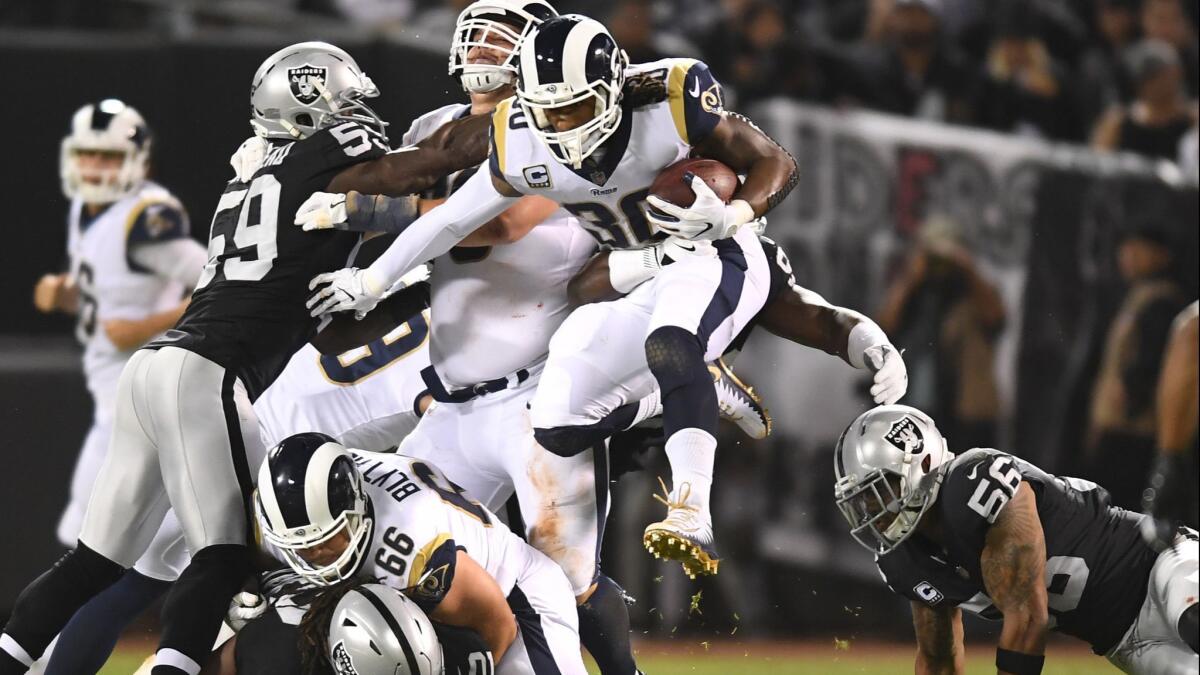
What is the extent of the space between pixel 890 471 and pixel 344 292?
1.63m

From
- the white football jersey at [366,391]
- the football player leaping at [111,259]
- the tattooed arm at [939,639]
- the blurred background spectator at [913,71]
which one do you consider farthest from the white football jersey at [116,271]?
the tattooed arm at [939,639]

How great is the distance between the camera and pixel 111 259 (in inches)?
290

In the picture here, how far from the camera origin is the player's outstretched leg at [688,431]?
13.5 ft

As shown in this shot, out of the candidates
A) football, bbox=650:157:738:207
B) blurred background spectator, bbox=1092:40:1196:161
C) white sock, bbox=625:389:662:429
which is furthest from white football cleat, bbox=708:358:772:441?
blurred background spectator, bbox=1092:40:1196:161

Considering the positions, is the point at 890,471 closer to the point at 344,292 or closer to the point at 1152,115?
the point at 344,292

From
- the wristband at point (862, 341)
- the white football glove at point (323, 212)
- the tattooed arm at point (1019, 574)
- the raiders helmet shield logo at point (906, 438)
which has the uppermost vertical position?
the white football glove at point (323, 212)

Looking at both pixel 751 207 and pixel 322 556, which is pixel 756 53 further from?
pixel 322 556

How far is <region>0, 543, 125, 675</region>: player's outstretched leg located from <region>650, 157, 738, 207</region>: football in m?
1.87

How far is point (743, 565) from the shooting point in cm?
786

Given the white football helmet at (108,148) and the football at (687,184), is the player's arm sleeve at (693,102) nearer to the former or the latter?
the football at (687,184)

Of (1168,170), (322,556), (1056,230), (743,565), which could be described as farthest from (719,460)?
(322,556)

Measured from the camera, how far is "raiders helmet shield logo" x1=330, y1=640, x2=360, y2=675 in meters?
3.83

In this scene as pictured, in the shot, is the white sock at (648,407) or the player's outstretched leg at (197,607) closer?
the player's outstretched leg at (197,607)

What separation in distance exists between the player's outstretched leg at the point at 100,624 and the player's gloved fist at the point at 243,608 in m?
0.45
